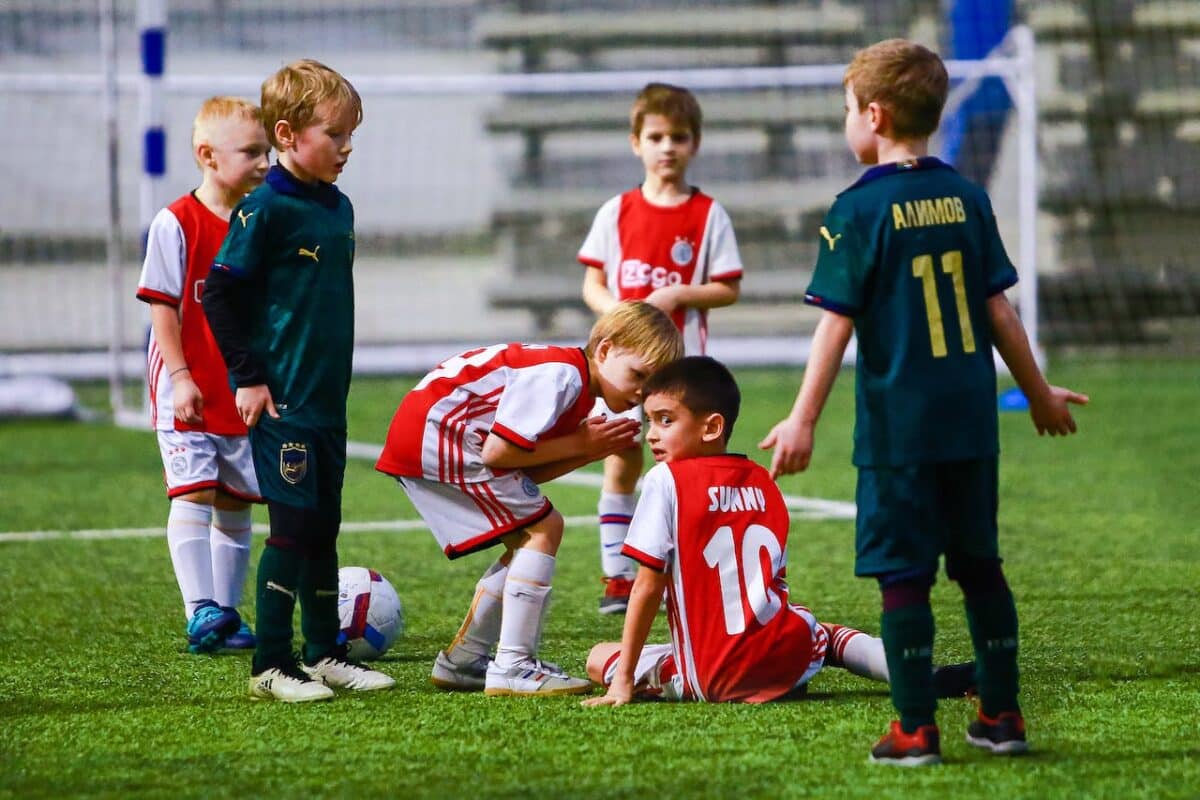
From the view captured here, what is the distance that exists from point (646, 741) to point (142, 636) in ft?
5.92

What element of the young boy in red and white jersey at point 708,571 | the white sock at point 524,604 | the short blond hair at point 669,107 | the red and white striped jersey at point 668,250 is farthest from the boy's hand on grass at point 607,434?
the short blond hair at point 669,107

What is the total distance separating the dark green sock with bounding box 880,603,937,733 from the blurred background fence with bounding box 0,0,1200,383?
38.4 ft

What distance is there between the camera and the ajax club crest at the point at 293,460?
365 centimetres

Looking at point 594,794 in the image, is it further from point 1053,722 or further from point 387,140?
point 387,140

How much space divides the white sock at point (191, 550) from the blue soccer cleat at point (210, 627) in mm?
113

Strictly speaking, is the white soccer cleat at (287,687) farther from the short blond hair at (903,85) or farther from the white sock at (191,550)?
the short blond hair at (903,85)

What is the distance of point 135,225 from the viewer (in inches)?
667

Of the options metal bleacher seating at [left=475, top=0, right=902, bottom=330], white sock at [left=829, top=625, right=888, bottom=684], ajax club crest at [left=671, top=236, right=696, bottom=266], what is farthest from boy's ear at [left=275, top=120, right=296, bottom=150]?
metal bleacher seating at [left=475, top=0, right=902, bottom=330]

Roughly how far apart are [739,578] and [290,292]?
113cm

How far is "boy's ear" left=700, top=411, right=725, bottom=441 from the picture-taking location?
11.8ft

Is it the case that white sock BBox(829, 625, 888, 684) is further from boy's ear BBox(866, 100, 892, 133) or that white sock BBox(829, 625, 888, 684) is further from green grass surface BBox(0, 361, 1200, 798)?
boy's ear BBox(866, 100, 892, 133)

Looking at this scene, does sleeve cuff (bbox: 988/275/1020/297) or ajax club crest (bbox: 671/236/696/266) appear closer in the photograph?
sleeve cuff (bbox: 988/275/1020/297)

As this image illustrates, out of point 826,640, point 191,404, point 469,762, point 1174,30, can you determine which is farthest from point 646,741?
point 1174,30

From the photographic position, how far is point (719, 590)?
3545 mm
